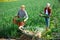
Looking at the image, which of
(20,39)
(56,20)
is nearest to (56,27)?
(56,20)

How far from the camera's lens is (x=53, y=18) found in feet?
39.9

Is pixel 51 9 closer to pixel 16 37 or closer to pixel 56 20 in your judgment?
pixel 56 20

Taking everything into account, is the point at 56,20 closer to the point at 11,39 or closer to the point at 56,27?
the point at 56,27

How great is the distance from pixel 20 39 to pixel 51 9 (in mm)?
1188

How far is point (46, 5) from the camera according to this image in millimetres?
12203

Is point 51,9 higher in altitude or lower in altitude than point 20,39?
higher

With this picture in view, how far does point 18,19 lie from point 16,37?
51cm

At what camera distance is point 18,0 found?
12281 millimetres

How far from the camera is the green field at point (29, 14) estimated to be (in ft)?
39.9

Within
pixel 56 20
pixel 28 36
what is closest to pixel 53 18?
pixel 56 20

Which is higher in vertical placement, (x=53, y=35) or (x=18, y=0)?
(x=18, y=0)

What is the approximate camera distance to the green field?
479 inches

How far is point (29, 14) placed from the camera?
1220 centimetres

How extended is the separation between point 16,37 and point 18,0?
1.04 meters
